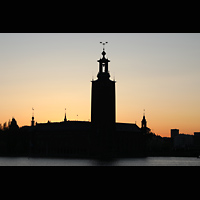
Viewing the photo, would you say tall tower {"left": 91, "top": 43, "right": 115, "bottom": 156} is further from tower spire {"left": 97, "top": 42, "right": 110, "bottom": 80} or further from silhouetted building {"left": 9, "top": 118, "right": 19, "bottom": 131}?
silhouetted building {"left": 9, "top": 118, "right": 19, "bottom": 131}

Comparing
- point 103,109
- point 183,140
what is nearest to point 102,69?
point 103,109

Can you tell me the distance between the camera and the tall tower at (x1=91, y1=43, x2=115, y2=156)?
6544cm

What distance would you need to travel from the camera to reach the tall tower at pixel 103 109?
65438 millimetres

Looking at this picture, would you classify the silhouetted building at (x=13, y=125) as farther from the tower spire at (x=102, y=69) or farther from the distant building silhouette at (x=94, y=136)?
the tower spire at (x=102, y=69)

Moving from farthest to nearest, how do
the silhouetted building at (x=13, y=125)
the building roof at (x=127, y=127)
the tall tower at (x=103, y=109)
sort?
1. the silhouetted building at (x=13, y=125)
2. the building roof at (x=127, y=127)
3. the tall tower at (x=103, y=109)

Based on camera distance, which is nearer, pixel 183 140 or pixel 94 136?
pixel 94 136

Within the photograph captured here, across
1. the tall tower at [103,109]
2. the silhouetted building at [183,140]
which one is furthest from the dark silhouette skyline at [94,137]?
the silhouetted building at [183,140]

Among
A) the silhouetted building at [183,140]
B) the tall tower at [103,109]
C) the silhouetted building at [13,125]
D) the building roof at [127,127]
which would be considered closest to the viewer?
the tall tower at [103,109]

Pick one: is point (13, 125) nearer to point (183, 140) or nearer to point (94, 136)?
point (94, 136)

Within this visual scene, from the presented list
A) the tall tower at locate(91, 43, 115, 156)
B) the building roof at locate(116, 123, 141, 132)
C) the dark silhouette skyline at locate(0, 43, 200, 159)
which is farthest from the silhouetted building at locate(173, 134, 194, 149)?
the tall tower at locate(91, 43, 115, 156)

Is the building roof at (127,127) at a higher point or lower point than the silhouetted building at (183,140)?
lower

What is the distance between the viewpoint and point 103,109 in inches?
2562
